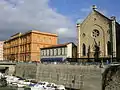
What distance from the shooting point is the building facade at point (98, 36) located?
6278 centimetres

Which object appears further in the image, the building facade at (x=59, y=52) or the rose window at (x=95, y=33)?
the building facade at (x=59, y=52)

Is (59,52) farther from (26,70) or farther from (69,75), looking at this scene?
(69,75)

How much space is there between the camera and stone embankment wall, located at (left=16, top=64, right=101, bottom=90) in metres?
47.5

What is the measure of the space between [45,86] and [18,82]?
13.5 meters

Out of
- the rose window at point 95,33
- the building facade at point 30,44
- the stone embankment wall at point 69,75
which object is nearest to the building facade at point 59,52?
the rose window at point 95,33

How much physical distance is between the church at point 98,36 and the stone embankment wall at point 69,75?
11.7 meters

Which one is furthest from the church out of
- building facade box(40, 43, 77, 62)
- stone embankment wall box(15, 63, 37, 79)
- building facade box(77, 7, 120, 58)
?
stone embankment wall box(15, 63, 37, 79)

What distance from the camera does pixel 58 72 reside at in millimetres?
60312

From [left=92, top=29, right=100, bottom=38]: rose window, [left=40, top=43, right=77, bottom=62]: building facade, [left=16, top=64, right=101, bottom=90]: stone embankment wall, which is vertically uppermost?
[left=92, top=29, right=100, bottom=38]: rose window

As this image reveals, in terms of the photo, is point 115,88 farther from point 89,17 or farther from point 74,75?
point 89,17

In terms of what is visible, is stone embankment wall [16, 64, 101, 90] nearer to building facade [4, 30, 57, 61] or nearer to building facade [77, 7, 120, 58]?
building facade [77, 7, 120, 58]

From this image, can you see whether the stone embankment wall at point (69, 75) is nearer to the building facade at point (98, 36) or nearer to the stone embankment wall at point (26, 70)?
the stone embankment wall at point (26, 70)

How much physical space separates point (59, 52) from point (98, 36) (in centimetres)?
2016

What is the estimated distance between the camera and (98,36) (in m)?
67.3
